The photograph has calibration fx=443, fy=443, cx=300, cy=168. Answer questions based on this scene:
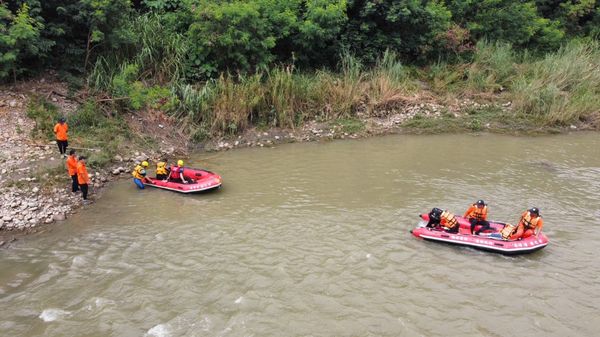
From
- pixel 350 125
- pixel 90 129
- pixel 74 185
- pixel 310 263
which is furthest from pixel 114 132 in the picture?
pixel 310 263

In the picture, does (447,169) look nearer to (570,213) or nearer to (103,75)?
(570,213)

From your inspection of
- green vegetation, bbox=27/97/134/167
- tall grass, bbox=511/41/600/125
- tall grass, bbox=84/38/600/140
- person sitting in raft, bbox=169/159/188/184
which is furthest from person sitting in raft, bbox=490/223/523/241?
green vegetation, bbox=27/97/134/167

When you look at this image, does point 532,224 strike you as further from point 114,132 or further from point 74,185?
point 114,132

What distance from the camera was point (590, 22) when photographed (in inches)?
1069

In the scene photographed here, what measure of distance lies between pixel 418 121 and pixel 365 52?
446 centimetres

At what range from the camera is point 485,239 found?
1002 centimetres

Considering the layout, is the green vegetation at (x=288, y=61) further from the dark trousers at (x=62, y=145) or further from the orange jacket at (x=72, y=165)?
the orange jacket at (x=72, y=165)

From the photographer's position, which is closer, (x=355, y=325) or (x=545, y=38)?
(x=355, y=325)

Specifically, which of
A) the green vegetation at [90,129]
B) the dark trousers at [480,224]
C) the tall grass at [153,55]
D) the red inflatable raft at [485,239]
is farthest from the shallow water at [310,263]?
the tall grass at [153,55]

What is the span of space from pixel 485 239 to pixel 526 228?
2.98 feet

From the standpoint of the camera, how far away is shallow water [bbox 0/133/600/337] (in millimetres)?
7793

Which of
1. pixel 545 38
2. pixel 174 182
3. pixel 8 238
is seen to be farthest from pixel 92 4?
pixel 545 38

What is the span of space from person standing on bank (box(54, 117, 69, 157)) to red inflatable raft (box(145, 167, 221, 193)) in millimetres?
2768

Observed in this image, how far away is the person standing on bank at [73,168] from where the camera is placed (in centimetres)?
1196
